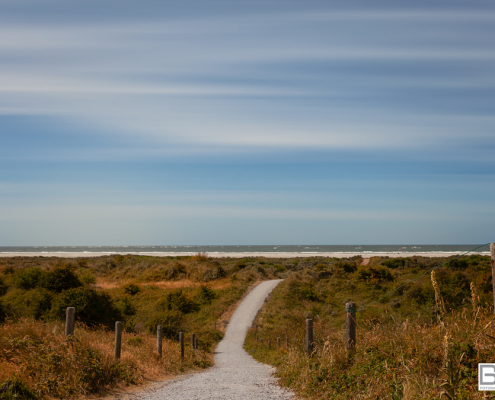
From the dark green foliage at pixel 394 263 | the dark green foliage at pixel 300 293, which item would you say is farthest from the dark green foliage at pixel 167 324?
the dark green foliage at pixel 394 263

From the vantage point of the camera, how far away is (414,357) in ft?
19.5

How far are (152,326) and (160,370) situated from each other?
1111 cm

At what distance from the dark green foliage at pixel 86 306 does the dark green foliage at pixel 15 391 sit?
44.5ft

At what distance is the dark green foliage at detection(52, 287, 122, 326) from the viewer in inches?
809

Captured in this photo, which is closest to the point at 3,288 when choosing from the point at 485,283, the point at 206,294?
the point at 206,294

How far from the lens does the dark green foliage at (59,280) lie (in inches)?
1022

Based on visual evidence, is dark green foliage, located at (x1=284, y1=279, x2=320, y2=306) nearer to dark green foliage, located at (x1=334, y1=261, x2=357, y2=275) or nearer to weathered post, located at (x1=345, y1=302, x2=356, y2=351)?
dark green foliage, located at (x1=334, y1=261, x2=357, y2=275)

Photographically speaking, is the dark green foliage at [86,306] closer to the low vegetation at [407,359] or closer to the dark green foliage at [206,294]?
the low vegetation at [407,359]

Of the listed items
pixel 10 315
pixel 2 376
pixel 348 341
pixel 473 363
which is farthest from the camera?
pixel 10 315

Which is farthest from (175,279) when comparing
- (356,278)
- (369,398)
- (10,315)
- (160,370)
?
(369,398)

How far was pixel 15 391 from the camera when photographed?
22.2ft

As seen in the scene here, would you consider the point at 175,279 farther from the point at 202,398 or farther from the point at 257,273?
the point at 202,398

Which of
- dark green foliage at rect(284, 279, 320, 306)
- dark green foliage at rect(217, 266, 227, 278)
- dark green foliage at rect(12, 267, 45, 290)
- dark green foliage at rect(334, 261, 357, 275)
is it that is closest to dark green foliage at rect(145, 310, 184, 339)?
dark green foliage at rect(12, 267, 45, 290)

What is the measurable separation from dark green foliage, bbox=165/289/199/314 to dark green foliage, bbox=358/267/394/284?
16869 mm
